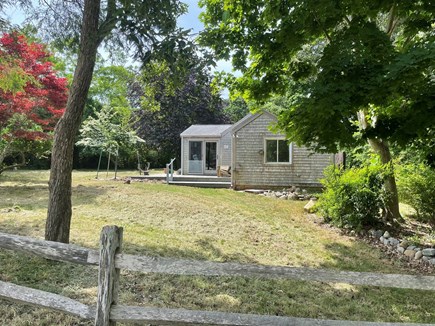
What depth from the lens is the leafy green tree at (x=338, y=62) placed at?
3945 millimetres

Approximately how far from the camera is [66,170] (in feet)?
15.8

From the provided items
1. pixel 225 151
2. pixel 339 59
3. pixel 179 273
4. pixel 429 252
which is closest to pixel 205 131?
pixel 225 151

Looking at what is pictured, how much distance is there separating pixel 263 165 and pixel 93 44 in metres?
11.5

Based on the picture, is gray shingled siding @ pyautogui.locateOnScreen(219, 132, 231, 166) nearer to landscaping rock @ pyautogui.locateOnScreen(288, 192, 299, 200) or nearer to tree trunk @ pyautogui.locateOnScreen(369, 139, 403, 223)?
landscaping rock @ pyautogui.locateOnScreen(288, 192, 299, 200)

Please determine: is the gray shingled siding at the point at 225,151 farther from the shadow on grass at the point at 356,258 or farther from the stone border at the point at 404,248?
the shadow on grass at the point at 356,258

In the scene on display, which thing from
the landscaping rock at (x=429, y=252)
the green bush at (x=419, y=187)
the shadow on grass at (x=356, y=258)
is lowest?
the shadow on grass at (x=356, y=258)

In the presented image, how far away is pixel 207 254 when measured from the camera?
5973mm

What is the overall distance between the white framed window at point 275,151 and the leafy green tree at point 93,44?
11.1m

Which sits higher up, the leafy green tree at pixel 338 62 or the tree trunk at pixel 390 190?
the leafy green tree at pixel 338 62

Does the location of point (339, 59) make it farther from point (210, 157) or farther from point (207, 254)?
point (210, 157)

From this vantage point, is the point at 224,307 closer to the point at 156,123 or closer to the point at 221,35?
the point at 221,35

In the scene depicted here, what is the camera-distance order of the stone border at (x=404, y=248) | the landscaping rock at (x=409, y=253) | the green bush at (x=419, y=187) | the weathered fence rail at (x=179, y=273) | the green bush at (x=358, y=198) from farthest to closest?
the green bush at (x=358, y=198) < the green bush at (x=419, y=187) < the landscaping rock at (x=409, y=253) < the stone border at (x=404, y=248) < the weathered fence rail at (x=179, y=273)

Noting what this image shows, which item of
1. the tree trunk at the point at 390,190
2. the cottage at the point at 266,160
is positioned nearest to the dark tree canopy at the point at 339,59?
the tree trunk at the point at 390,190

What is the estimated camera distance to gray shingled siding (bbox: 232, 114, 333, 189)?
49.5 ft
